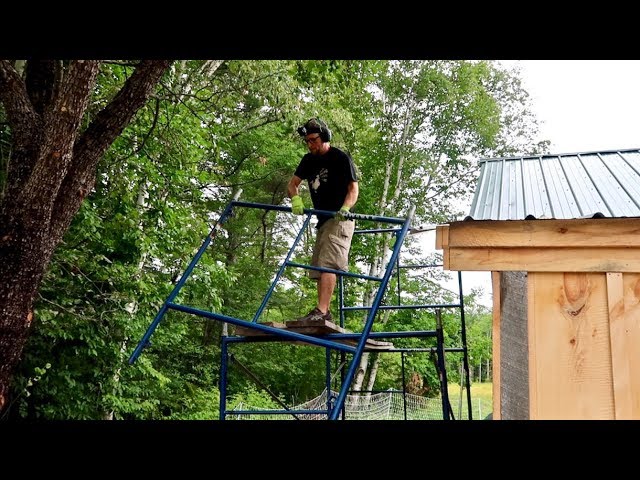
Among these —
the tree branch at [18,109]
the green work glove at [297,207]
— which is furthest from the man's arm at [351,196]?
the tree branch at [18,109]

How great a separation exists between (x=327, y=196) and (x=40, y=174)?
208 cm

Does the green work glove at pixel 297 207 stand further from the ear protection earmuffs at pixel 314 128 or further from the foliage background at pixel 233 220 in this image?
the foliage background at pixel 233 220

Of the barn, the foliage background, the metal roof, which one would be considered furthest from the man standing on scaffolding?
the foliage background

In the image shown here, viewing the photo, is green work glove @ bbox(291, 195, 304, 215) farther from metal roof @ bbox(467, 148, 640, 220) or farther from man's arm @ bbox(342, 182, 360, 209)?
metal roof @ bbox(467, 148, 640, 220)

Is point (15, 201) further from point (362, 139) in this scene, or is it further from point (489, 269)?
point (362, 139)

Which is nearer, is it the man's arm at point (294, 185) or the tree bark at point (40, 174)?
the tree bark at point (40, 174)

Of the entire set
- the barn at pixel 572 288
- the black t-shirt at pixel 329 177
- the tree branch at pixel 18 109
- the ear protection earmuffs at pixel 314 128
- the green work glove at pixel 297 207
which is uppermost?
the tree branch at pixel 18 109

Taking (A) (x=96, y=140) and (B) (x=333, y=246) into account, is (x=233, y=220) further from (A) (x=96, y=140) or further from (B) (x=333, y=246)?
(B) (x=333, y=246)

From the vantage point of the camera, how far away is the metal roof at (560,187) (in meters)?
3.37

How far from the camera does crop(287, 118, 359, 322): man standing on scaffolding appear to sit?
387 centimetres

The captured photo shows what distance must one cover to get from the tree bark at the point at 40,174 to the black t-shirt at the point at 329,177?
60.8 inches
